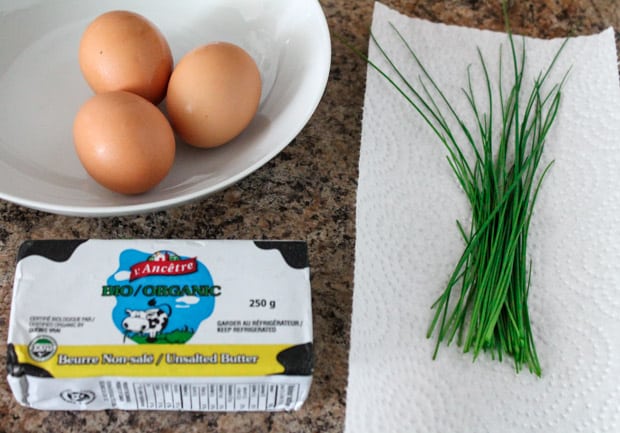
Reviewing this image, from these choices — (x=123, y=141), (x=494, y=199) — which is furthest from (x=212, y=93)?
(x=494, y=199)

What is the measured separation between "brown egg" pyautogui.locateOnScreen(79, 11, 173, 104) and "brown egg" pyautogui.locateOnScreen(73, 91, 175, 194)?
0.16 feet

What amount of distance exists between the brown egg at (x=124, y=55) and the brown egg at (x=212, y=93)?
1.2 inches

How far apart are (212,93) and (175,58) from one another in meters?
0.22

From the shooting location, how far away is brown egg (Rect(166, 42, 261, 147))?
81 cm

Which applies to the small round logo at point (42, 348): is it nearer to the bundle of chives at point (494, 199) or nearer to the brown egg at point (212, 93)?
the brown egg at point (212, 93)

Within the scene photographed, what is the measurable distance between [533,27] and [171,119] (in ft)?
2.18

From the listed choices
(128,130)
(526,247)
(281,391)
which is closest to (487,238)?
(526,247)

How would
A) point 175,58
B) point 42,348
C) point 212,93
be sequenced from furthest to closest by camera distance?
point 175,58 → point 212,93 → point 42,348

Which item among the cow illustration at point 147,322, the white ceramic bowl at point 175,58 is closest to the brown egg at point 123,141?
the white ceramic bowl at point 175,58

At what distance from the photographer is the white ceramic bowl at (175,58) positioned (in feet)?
2.68

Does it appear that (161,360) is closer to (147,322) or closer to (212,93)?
(147,322)

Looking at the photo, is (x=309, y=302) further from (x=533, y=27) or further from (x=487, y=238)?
(x=533, y=27)

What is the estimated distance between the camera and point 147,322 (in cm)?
69

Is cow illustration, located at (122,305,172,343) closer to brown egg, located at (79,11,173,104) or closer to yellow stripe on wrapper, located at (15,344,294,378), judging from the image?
yellow stripe on wrapper, located at (15,344,294,378)
